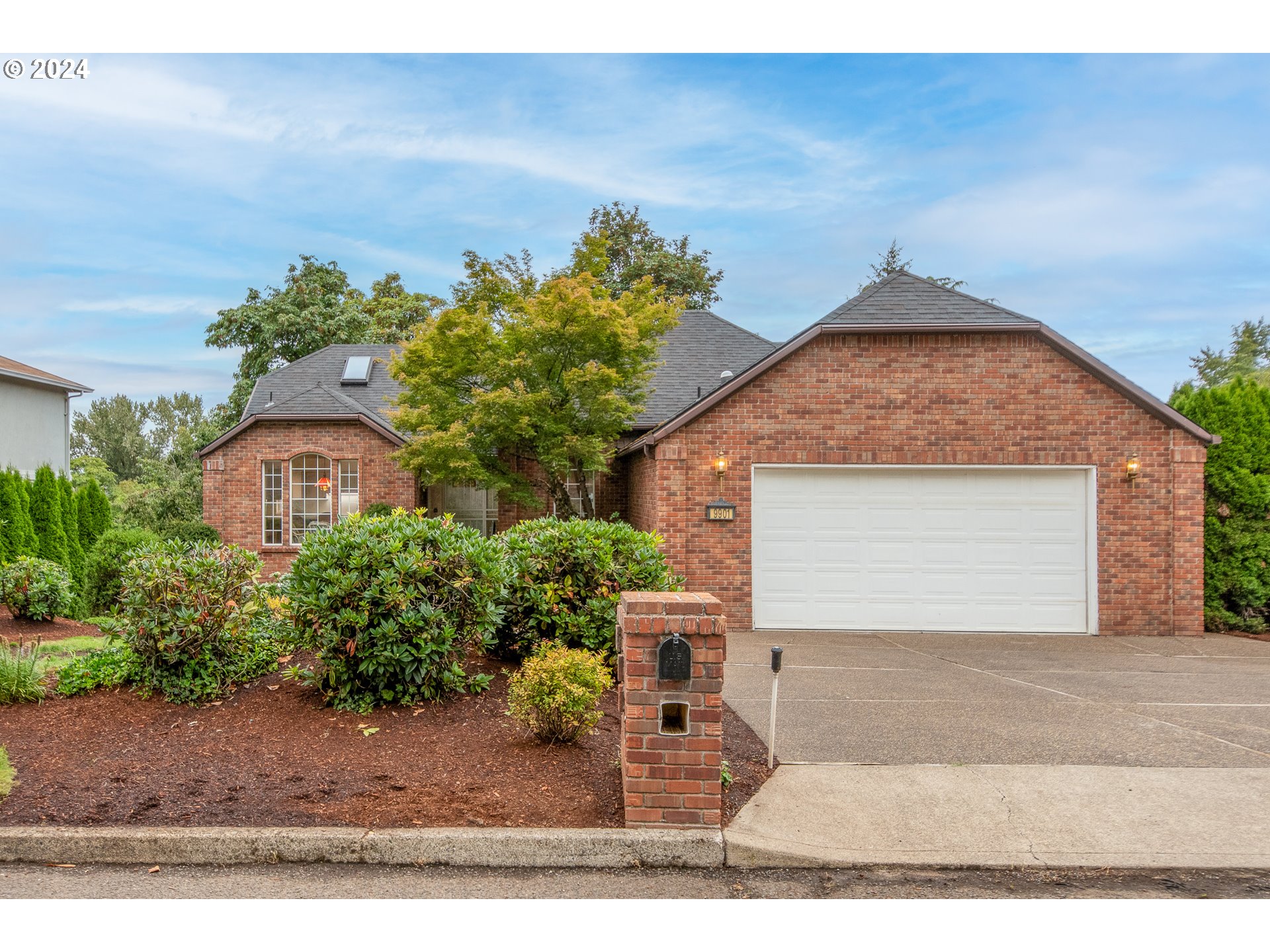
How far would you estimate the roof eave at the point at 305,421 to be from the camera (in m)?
15.5

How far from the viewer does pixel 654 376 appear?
54.5 ft

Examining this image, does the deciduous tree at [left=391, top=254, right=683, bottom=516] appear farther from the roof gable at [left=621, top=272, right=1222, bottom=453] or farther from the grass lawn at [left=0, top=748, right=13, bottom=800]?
the grass lawn at [left=0, top=748, right=13, bottom=800]

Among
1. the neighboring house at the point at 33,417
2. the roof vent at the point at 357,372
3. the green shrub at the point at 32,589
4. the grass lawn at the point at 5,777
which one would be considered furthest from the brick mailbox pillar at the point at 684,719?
the neighboring house at the point at 33,417

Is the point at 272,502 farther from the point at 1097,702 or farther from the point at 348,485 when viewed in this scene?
the point at 1097,702

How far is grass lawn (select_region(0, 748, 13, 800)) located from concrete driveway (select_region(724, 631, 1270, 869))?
3785mm

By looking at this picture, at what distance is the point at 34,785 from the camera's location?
405 cm

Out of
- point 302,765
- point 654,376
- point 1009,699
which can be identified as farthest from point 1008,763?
point 654,376

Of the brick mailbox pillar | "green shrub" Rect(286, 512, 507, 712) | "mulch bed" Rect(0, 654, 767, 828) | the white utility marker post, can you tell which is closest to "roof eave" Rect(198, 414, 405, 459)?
"mulch bed" Rect(0, 654, 767, 828)

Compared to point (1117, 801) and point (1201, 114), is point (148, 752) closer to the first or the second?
point (1117, 801)

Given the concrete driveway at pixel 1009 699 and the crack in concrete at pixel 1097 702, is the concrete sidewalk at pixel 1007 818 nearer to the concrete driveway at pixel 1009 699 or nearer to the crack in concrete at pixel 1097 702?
the concrete driveway at pixel 1009 699

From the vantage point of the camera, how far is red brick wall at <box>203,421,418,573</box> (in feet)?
51.5

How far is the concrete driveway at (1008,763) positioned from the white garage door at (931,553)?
2101 mm

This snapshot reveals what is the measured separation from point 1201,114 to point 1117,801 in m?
12.7

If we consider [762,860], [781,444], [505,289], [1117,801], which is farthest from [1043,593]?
[505,289]
